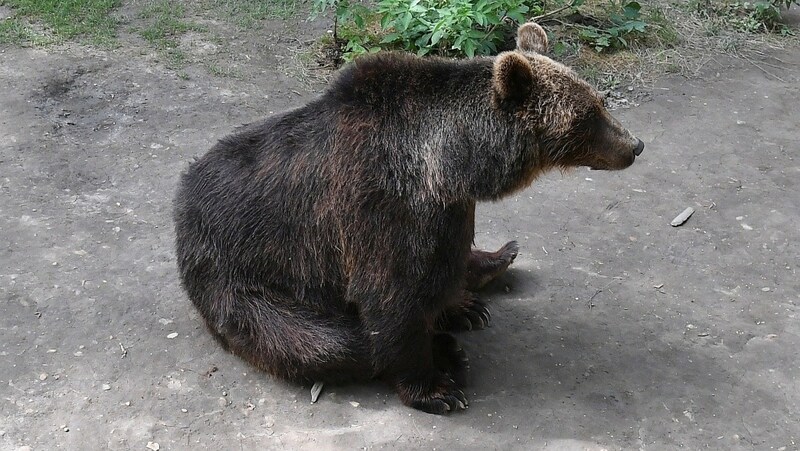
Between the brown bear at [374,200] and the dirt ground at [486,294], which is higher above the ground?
the brown bear at [374,200]

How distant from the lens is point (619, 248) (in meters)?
6.53

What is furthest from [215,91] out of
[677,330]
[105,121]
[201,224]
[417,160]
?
[677,330]

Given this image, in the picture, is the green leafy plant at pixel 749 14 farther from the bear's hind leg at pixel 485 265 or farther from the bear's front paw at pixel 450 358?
the bear's front paw at pixel 450 358

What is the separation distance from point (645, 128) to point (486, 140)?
4.19 m

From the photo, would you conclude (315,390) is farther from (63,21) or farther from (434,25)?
(63,21)

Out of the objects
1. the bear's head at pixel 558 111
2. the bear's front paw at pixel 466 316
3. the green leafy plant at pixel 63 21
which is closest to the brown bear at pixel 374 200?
the bear's head at pixel 558 111

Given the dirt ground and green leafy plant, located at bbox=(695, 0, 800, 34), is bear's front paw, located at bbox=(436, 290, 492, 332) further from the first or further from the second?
green leafy plant, located at bbox=(695, 0, 800, 34)

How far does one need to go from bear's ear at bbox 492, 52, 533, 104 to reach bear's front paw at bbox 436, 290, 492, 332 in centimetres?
157

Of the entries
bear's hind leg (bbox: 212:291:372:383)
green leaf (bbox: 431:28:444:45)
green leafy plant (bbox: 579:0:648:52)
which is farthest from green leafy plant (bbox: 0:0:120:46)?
bear's hind leg (bbox: 212:291:372:383)

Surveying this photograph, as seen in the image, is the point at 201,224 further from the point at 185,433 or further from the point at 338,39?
the point at 338,39

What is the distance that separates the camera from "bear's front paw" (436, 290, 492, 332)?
560 cm

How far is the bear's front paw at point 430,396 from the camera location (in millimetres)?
4902

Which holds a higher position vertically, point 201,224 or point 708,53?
point 201,224

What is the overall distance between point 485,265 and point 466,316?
17.5 inches
